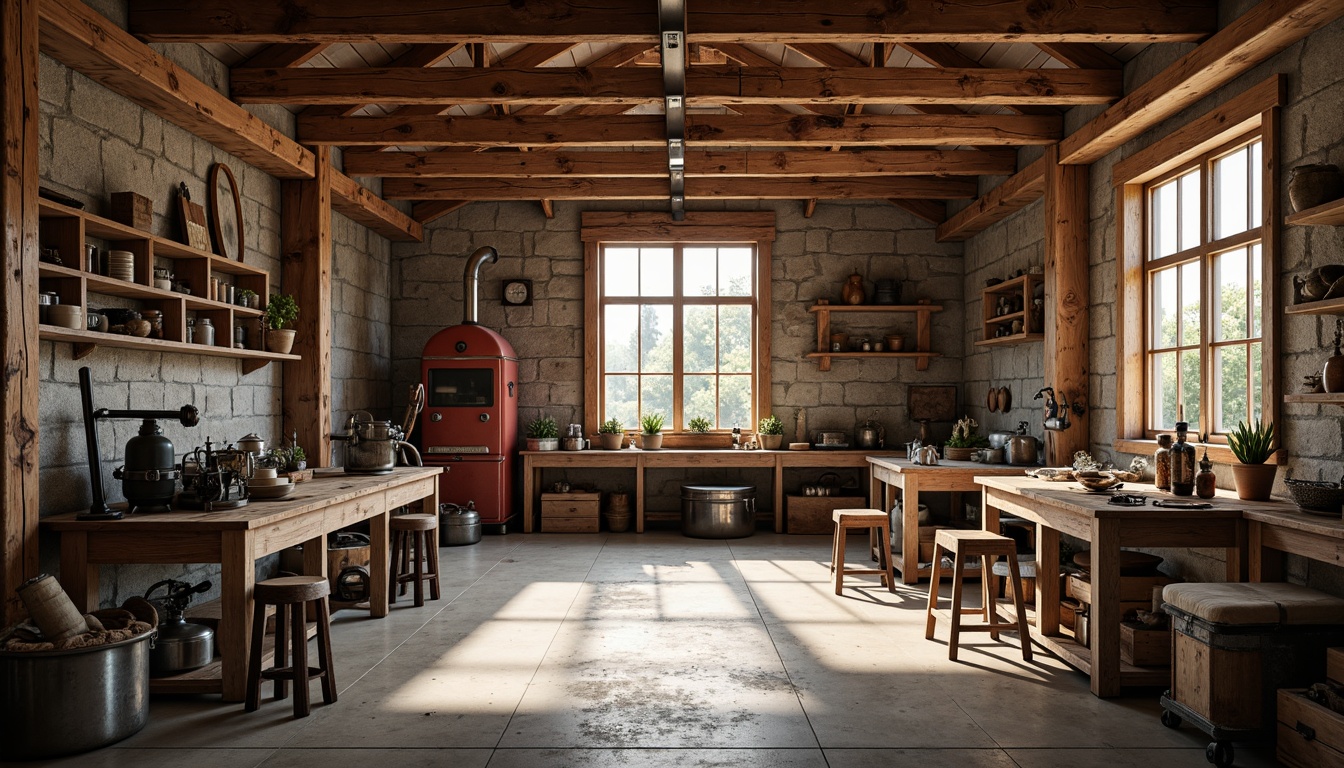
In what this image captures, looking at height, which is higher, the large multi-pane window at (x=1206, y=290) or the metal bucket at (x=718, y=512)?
the large multi-pane window at (x=1206, y=290)

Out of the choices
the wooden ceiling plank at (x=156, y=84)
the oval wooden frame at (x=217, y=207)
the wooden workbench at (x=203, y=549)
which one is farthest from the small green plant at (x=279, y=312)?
the wooden workbench at (x=203, y=549)

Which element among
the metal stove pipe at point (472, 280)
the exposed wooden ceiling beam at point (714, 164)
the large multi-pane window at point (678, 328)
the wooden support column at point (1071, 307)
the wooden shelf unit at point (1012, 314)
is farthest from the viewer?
the large multi-pane window at point (678, 328)

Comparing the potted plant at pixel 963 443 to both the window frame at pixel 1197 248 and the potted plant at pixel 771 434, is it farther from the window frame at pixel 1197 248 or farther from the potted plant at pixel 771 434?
the potted plant at pixel 771 434

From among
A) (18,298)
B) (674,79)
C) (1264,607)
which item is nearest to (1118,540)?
(1264,607)

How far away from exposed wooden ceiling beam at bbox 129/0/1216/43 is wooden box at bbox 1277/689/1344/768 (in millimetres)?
3183

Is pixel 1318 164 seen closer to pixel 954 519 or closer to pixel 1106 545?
pixel 1106 545

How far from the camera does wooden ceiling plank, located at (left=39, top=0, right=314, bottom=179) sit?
150 inches

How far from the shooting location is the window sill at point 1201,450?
4031 mm

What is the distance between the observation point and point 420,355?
908 cm

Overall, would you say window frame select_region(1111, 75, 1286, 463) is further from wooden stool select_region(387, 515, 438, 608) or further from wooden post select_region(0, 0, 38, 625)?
wooden post select_region(0, 0, 38, 625)

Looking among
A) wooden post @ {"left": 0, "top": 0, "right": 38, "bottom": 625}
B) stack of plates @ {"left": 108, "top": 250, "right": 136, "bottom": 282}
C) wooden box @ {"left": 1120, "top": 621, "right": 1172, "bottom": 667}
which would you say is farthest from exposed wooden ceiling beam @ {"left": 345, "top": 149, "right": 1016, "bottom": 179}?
wooden box @ {"left": 1120, "top": 621, "right": 1172, "bottom": 667}

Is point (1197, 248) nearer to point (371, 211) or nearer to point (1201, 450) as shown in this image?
point (1201, 450)

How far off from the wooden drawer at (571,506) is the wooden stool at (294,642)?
473 cm

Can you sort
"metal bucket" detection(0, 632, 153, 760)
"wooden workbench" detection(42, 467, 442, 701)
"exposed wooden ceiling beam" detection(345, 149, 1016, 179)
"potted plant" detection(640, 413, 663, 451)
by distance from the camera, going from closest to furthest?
"metal bucket" detection(0, 632, 153, 760) < "wooden workbench" detection(42, 467, 442, 701) < "exposed wooden ceiling beam" detection(345, 149, 1016, 179) < "potted plant" detection(640, 413, 663, 451)
